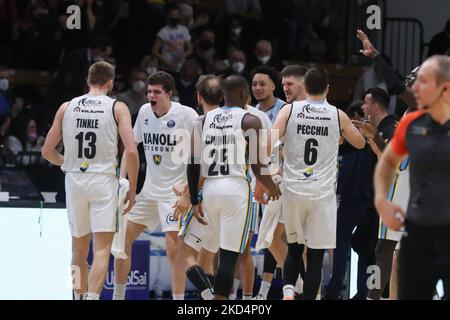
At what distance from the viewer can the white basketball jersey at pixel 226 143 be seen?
31.8 ft

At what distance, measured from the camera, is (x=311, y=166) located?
10203mm

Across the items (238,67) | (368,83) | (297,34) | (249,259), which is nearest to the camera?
(249,259)

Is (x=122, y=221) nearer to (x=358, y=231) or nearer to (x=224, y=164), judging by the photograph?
(x=224, y=164)

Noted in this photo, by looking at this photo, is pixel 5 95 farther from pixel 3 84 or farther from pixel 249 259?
pixel 249 259

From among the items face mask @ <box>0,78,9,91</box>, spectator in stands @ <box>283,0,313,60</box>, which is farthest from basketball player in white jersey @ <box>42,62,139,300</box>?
spectator in stands @ <box>283,0,313,60</box>

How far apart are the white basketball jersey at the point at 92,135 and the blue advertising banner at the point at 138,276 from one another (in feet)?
7.32

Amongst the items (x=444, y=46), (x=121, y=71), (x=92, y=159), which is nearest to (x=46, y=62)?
(x=121, y=71)

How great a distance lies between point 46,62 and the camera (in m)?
17.3

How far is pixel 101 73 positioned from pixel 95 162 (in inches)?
32.0

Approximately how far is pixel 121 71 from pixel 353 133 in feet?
25.1

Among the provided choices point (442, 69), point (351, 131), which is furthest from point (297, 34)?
point (442, 69)

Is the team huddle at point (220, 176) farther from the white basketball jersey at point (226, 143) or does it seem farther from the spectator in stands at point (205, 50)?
the spectator in stands at point (205, 50)

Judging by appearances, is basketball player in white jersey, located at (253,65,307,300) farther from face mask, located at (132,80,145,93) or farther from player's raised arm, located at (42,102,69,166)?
face mask, located at (132,80,145,93)
